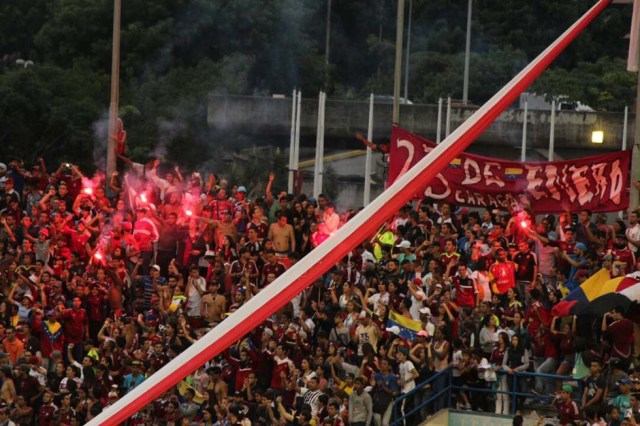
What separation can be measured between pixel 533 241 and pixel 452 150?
8.97m

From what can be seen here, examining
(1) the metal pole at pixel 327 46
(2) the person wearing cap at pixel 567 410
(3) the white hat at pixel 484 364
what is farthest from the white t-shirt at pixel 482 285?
(1) the metal pole at pixel 327 46

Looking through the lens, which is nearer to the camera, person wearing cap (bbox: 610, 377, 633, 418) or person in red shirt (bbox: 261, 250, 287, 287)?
person wearing cap (bbox: 610, 377, 633, 418)

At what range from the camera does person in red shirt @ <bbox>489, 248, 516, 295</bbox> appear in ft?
64.8

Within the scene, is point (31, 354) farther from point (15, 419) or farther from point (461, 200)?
point (461, 200)

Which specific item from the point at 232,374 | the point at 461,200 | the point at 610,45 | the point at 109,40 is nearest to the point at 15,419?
the point at 232,374

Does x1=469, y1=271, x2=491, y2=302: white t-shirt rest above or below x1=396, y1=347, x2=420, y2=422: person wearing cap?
above

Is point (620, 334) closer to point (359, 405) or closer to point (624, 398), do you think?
point (624, 398)

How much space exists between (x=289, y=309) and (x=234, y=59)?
2811cm

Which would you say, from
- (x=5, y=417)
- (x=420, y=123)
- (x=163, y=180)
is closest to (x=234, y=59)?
(x=420, y=123)

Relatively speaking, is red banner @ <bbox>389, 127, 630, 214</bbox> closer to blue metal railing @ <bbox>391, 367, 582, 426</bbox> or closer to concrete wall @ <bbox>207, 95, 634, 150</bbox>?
blue metal railing @ <bbox>391, 367, 582, 426</bbox>

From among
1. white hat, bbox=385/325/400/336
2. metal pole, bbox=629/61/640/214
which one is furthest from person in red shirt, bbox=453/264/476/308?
metal pole, bbox=629/61/640/214

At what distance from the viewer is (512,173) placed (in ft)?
68.8

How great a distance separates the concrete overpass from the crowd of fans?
47.8ft

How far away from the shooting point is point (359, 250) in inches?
Answer: 859
